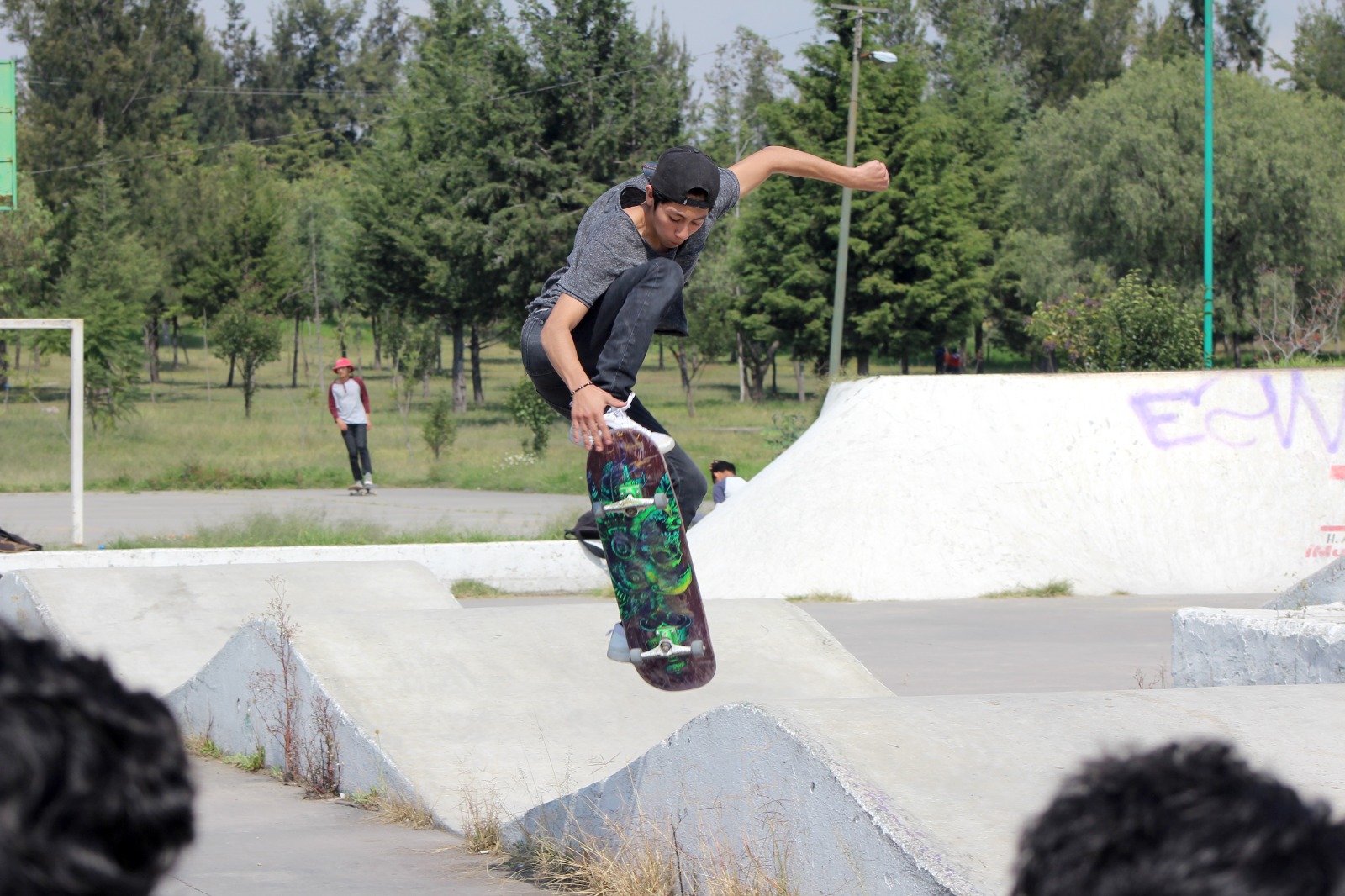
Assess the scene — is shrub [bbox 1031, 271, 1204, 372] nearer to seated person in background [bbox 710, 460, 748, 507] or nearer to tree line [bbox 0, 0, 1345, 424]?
seated person in background [bbox 710, 460, 748, 507]

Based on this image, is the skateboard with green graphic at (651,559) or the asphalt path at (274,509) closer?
Answer: the skateboard with green graphic at (651,559)

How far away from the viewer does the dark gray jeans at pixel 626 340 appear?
4.50 metres

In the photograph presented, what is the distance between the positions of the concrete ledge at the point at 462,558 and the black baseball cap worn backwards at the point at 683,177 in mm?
7586

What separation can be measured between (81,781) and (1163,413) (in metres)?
12.2

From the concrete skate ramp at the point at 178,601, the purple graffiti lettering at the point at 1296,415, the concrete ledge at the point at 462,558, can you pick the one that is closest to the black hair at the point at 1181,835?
the concrete skate ramp at the point at 178,601

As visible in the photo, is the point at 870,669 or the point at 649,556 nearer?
the point at 649,556

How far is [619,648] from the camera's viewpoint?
190 inches

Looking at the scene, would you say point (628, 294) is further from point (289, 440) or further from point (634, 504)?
point (289, 440)

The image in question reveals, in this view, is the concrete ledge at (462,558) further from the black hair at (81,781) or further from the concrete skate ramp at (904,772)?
the black hair at (81,781)

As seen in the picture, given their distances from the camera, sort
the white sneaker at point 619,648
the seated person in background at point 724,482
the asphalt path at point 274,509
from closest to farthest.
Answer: the white sneaker at point 619,648
the seated person in background at point 724,482
the asphalt path at point 274,509

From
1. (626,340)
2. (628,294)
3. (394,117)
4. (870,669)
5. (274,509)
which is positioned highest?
(394,117)

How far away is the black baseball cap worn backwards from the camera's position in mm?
4562

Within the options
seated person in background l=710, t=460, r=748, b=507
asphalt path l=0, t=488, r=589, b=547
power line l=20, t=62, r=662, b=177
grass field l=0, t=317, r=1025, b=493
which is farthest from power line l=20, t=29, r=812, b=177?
seated person in background l=710, t=460, r=748, b=507

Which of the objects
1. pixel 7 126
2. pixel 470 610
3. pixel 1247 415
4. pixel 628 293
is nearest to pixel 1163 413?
pixel 1247 415
